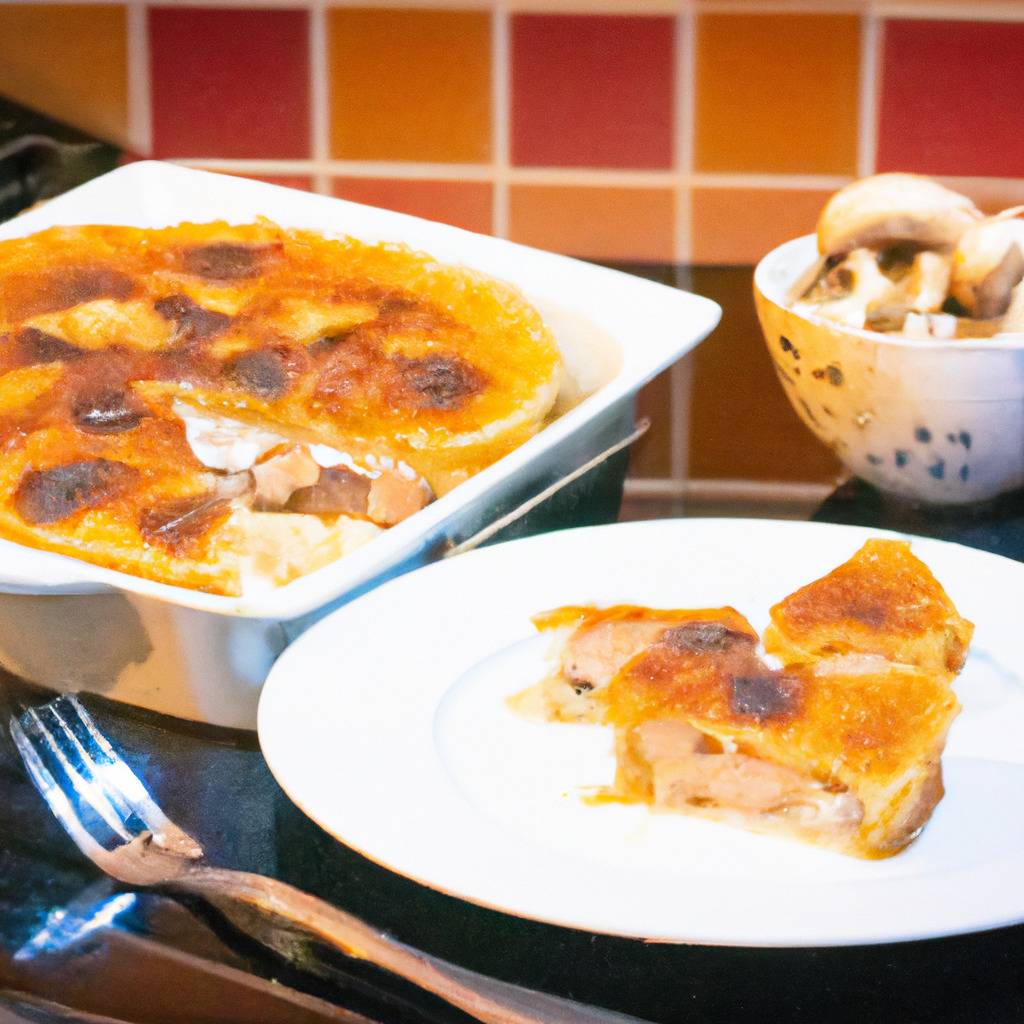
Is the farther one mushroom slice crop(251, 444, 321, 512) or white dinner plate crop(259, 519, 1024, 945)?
mushroom slice crop(251, 444, 321, 512)

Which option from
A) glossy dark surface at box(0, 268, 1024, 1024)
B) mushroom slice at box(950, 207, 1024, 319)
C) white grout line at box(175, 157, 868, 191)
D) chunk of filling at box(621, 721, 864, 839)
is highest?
mushroom slice at box(950, 207, 1024, 319)

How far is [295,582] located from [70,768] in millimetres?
168

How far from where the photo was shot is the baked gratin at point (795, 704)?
2.61 feet

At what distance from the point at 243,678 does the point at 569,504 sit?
0.30 metres

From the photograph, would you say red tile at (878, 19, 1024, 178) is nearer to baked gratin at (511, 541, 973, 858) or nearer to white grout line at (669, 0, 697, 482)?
white grout line at (669, 0, 697, 482)

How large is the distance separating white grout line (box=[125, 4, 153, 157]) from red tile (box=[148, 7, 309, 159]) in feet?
0.03

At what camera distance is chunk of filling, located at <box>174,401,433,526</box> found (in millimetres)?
1047

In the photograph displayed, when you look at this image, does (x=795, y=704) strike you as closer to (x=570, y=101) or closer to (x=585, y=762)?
(x=585, y=762)

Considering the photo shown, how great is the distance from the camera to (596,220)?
1.96m

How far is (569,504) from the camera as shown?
3.75 feet

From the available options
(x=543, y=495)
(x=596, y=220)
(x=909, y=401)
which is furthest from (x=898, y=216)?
(x=596, y=220)

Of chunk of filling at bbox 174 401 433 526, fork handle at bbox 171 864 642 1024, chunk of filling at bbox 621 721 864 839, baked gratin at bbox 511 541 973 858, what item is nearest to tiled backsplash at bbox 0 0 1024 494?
chunk of filling at bbox 174 401 433 526

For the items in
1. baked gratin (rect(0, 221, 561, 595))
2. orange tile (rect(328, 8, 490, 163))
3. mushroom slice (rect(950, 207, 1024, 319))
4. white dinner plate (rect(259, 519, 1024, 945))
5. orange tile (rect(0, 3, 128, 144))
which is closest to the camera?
white dinner plate (rect(259, 519, 1024, 945))

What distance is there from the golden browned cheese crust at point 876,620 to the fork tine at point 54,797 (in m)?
0.39
